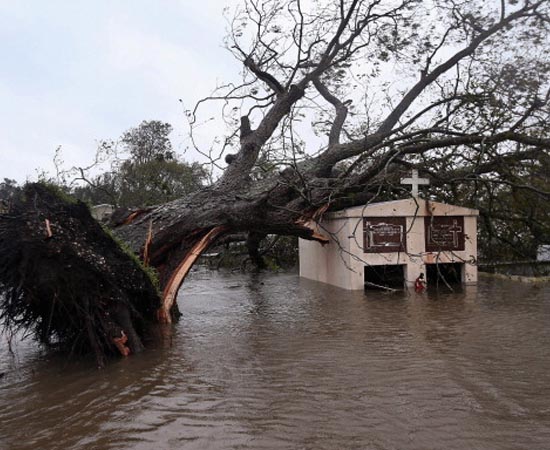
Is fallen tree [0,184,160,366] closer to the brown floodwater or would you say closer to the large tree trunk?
the brown floodwater

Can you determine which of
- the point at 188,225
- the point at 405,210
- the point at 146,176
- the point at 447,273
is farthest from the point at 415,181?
the point at 146,176

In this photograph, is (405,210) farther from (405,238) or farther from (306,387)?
(306,387)

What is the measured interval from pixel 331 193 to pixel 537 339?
16.6ft

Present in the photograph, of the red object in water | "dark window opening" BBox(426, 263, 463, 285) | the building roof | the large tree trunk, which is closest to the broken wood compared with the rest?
the large tree trunk


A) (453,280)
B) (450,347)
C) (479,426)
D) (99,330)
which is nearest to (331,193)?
(453,280)

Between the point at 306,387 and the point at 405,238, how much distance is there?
22.9 ft

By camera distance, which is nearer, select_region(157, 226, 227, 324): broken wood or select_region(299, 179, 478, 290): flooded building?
select_region(157, 226, 227, 324): broken wood

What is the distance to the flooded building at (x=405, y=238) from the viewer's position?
1101 cm

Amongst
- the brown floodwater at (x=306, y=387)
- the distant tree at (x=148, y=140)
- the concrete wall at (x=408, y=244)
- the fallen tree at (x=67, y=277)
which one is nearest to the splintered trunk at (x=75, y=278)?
the fallen tree at (x=67, y=277)

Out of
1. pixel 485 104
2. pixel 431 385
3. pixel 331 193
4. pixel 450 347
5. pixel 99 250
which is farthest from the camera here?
pixel 485 104

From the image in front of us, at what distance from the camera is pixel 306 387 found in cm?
471

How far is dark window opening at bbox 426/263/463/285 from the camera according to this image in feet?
39.5

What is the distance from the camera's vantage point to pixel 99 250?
637 cm

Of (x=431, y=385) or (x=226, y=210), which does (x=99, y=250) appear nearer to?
(x=226, y=210)
